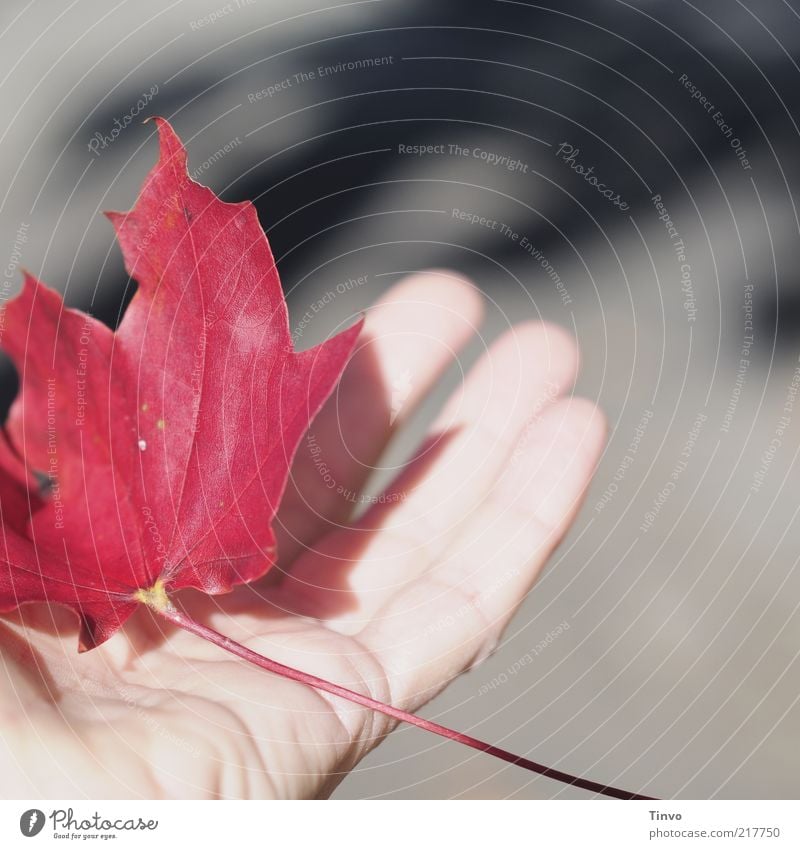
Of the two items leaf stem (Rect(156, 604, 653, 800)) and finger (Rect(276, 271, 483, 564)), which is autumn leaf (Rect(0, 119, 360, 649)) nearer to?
leaf stem (Rect(156, 604, 653, 800))

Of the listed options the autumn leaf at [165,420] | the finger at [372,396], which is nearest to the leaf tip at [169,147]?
the autumn leaf at [165,420]

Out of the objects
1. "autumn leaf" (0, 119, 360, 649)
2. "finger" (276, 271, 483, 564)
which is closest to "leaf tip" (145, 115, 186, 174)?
"autumn leaf" (0, 119, 360, 649)

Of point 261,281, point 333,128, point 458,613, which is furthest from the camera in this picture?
point 333,128

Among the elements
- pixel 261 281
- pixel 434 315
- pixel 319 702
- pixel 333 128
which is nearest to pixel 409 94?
pixel 333 128

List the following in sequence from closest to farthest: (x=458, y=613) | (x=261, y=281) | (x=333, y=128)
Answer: (x=261, y=281) → (x=458, y=613) → (x=333, y=128)

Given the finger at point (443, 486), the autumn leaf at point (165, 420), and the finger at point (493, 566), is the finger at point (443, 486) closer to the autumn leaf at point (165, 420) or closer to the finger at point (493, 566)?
the finger at point (493, 566)
